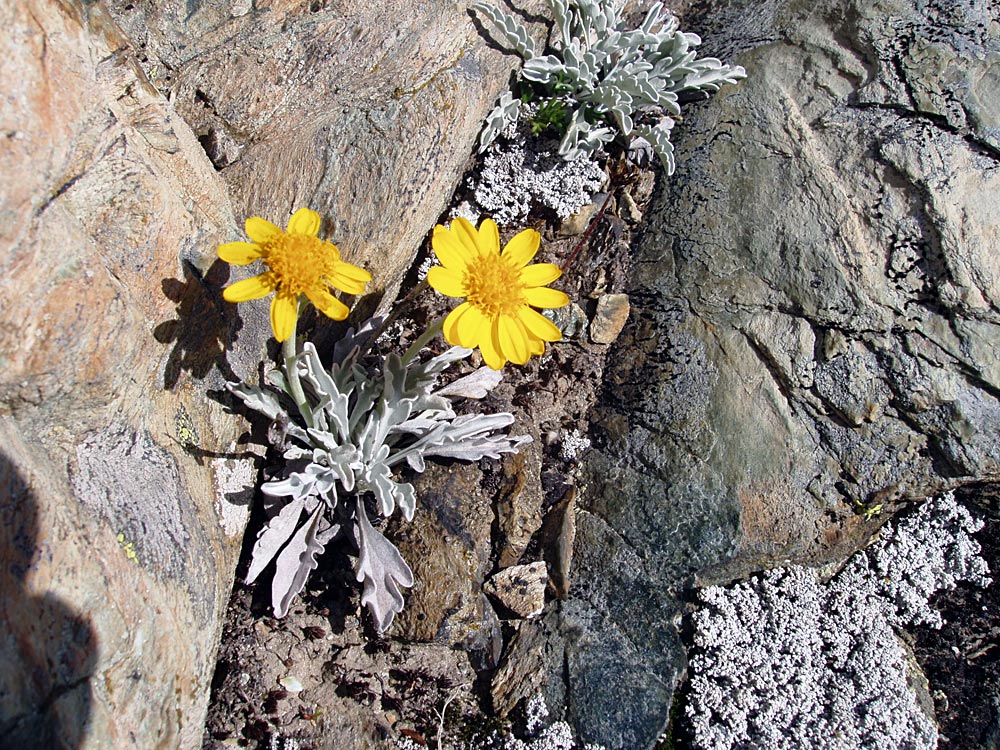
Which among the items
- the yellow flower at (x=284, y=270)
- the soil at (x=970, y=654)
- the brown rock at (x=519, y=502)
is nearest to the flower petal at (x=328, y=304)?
the yellow flower at (x=284, y=270)

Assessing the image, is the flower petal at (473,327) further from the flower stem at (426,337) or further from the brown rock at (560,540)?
the brown rock at (560,540)

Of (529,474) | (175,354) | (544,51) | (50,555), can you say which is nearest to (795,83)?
(544,51)

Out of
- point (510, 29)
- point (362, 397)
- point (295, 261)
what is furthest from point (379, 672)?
point (510, 29)

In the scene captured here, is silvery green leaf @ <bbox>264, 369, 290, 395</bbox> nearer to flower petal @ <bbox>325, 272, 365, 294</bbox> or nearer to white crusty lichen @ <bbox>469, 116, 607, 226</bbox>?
flower petal @ <bbox>325, 272, 365, 294</bbox>

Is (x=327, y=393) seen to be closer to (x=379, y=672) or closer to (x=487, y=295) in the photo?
(x=487, y=295)

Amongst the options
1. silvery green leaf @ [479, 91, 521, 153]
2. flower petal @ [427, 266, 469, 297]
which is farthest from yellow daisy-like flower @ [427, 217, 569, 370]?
silvery green leaf @ [479, 91, 521, 153]

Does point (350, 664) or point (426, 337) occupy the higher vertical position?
point (426, 337)

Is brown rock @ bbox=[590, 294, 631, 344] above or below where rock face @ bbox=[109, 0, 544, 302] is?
below
